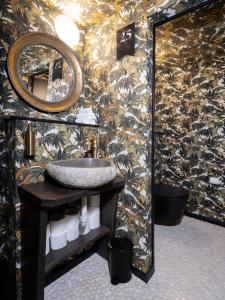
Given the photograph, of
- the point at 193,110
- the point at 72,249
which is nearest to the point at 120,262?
the point at 72,249

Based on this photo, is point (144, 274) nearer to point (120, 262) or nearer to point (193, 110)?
point (120, 262)

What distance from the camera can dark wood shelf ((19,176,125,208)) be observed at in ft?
3.15

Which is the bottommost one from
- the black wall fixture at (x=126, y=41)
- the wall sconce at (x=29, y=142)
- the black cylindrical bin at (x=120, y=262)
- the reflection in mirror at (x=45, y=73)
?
the black cylindrical bin at (x=120, y=262)

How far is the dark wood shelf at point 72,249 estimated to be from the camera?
3.83ft

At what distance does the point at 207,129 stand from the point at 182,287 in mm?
1826

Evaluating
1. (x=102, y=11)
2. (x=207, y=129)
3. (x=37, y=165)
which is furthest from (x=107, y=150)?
(x=207, y=129)

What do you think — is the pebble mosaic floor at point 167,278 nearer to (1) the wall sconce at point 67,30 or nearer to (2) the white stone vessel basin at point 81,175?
(2) the white stone vessel basin at point 81,175

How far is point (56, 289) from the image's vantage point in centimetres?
135

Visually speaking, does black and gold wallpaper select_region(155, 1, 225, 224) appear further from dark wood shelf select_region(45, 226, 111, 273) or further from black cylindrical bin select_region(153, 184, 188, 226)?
dark wood shelf select_region(45, 226, 111, 273)

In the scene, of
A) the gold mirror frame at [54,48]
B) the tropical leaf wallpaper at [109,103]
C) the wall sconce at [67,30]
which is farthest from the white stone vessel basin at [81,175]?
the wall sconce at [67,30]

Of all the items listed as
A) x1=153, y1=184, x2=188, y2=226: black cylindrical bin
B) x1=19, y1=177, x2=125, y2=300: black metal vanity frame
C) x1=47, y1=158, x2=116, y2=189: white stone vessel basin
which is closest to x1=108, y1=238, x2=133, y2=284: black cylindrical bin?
x1=19, y1=177, x2=125, y2=300: black metal vanity frame

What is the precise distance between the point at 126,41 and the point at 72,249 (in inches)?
63.6

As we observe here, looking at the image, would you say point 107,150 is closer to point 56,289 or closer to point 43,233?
point 43,233

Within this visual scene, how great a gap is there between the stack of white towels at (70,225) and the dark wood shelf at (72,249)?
0.03 metres
